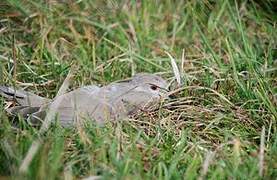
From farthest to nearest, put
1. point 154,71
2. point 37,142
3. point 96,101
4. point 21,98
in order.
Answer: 1. point 154,71
2. point 21,98
3. point 96,101
4. point 37,142

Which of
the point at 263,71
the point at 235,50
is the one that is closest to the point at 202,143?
the point at 263,71

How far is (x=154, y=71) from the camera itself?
324 cm

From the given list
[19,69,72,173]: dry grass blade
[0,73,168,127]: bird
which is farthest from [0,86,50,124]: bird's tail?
[19,69,72,173]: dry grass blade

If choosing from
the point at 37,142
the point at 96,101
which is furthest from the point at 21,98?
the point at 37,142

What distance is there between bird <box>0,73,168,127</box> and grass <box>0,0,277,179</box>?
0.06 metres

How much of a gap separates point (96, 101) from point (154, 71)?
68 centimetres

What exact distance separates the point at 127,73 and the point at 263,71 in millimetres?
693

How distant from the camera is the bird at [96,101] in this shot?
2.50m

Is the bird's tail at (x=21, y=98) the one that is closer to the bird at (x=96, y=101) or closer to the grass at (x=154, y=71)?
the bird at (x=96, y=101)

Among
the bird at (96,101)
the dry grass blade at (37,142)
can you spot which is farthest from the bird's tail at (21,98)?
the dry grass blade at (37,142)

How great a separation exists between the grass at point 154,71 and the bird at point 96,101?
2.6 inches

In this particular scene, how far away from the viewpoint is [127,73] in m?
3.21

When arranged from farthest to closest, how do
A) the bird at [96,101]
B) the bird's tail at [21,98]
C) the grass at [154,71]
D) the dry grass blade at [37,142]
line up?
the bird's tail at [21,98]
the bird at [96,101]
the grass at [154,71]
the dry grass blade at [37,142]

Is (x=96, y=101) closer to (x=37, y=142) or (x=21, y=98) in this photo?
(x=21, y=98)
